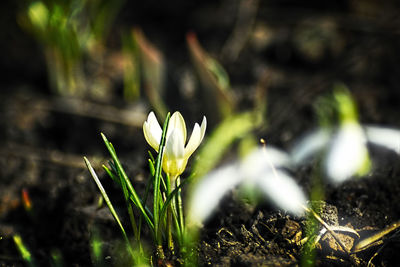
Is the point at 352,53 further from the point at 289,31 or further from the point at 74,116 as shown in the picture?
the point at 74,116

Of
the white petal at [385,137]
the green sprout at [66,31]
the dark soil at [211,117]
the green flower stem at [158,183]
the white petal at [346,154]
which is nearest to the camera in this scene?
the green flower stem at [158,183]

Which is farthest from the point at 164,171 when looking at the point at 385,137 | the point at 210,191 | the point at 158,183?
the point at 385,137

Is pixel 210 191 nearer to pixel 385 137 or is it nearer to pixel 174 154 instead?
pixel 174 154

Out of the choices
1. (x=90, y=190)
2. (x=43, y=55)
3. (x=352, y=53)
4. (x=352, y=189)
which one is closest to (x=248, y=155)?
(x=352, y=189)

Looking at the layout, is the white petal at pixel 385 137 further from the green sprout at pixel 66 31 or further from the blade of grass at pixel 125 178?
the green sprout at pixel 66 31

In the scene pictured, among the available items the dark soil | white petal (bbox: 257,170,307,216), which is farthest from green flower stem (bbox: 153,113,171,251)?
white petal (bbox: 257,170,307,216)

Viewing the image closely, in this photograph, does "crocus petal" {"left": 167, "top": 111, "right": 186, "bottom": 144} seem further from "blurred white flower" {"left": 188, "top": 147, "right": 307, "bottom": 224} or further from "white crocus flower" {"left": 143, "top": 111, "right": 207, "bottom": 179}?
"blurred white flower" {"left": 188, "top": 147, "right": 307, "bottom": 224}

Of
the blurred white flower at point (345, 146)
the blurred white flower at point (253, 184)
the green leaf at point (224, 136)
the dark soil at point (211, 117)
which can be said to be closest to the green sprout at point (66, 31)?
the dark soil at point (211, 117)
